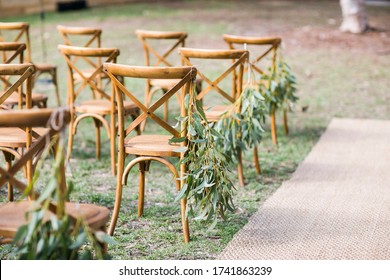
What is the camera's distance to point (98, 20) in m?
17.5

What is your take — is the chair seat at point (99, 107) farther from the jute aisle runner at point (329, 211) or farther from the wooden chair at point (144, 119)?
the jute aisle runner at point (329, 211)

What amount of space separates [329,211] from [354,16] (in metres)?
9.78

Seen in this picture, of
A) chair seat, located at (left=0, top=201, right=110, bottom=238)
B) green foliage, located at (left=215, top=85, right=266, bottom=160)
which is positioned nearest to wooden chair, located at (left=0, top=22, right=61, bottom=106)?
green foliage, located at (left=215, top=85, right=266, bottom=160)

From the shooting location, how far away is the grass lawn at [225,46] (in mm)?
5039

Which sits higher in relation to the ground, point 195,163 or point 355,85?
point 195,163

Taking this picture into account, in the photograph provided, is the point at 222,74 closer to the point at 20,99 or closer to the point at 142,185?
the point at 142,185

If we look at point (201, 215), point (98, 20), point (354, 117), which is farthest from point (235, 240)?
point (98, 20)

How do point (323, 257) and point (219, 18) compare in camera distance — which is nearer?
point (323, 257)

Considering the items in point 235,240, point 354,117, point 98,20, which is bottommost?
point 98,20

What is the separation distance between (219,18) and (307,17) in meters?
2.01

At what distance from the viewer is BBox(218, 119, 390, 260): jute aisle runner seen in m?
4.66

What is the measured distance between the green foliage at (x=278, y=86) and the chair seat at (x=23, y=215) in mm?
3605

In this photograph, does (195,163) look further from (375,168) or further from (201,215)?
(375,168)

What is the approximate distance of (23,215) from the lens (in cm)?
366
